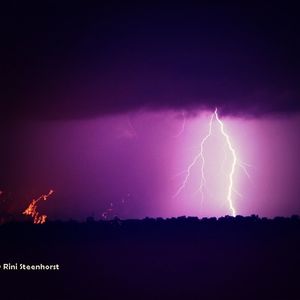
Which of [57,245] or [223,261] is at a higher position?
[57,245]

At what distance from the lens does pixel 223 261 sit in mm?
12086

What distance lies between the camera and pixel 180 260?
12367 millimetres

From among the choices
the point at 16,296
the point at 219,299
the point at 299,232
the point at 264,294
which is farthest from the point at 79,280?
the point at 299,232

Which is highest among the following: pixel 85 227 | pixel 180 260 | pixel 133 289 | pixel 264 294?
pixel 85 227

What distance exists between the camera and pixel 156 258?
12609 mm

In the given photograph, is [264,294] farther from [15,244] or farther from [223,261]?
[15,244]

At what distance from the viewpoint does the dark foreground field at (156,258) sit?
34.8ft

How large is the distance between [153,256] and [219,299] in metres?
3.20

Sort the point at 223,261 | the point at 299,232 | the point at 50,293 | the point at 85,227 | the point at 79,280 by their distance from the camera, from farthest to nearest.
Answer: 1. the point at 85,227
2. the point at 299,232
3. the point at 223,261
4. the point at 79,280
5. the point at 50,293

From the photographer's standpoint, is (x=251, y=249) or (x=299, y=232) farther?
(x=299, y=232)

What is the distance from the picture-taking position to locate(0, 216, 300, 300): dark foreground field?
34.8 ft

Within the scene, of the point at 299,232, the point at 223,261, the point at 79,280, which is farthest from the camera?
the point at 299,232

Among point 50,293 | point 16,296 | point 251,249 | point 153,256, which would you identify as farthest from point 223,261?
Result: point 16,296

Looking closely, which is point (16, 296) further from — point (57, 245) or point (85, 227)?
point (85, 227)
